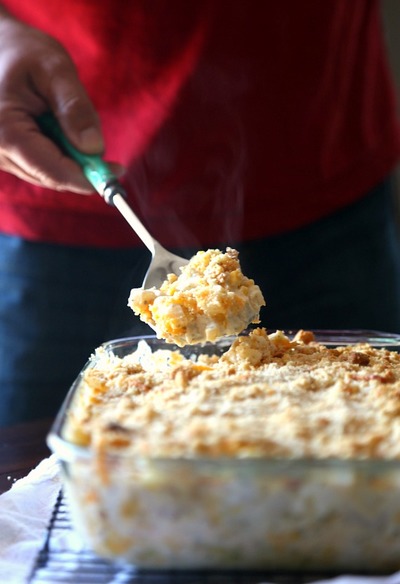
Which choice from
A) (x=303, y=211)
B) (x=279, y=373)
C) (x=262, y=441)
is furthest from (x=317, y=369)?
(x=303, y=211)

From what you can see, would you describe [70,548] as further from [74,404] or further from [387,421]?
[387,421]

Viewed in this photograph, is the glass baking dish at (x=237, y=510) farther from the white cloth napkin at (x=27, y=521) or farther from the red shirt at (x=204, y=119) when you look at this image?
the red shirt at (x=204, y=119)

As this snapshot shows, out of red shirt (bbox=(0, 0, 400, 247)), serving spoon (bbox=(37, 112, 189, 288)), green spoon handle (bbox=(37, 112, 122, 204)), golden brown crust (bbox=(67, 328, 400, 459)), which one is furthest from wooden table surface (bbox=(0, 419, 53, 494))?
red shirt (bbox=(0, 0, 400, 247))

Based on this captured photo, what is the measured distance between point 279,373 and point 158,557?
38cm

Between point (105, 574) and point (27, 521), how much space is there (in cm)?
22

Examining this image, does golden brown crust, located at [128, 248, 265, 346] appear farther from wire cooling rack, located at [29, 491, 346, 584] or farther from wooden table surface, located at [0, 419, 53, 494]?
wire cooling rack, located at [29, 491, 346, 584]

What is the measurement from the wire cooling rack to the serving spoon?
1.86ft

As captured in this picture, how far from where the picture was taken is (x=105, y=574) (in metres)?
0.88

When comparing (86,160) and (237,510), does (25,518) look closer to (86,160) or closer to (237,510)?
(237,510)

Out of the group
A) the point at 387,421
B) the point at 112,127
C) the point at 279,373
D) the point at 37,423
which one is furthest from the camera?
the point at 112,127

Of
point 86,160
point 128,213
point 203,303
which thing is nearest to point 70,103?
point 86,160

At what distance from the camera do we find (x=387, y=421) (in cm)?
91

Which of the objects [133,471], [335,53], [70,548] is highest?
[335,53]

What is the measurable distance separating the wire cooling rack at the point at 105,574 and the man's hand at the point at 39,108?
0.76 meters
